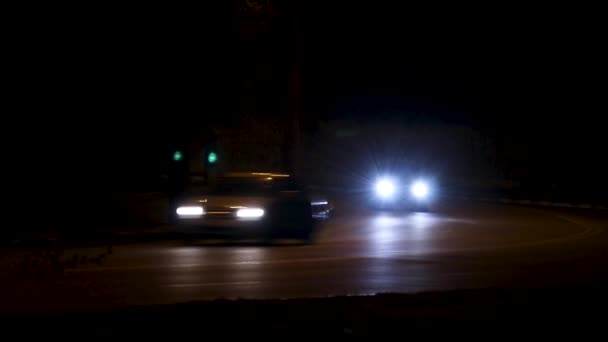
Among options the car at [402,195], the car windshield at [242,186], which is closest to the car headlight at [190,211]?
the car windshield at [242,186]

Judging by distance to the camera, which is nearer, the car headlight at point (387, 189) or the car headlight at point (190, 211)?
the car headlight at point (190, 211)

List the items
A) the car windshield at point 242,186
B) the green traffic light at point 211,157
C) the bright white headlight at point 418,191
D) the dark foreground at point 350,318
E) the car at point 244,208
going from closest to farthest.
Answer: the dark foreground at point 350,318 < the car at point 244,208 < the car windshield at point 242,186 < the green traffic light at point 211,157 < the bright white headlight at point 418,191

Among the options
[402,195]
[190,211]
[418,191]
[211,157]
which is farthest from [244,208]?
[418,191]

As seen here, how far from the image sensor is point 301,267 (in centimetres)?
1702

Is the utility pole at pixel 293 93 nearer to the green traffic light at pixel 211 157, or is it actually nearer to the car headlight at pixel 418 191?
the green traffic light at pixel 211 157

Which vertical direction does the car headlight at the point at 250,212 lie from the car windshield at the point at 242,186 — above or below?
below

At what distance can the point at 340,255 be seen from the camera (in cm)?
1952

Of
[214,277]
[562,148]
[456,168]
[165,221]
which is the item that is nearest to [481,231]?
[165,221]

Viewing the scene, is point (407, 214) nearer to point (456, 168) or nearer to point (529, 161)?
point (529, 161)

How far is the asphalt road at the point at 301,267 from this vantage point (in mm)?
13461

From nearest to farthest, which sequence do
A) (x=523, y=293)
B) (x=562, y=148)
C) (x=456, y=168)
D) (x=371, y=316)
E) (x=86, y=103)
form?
(x=371, y=316)
(x=523, y=293)
(x=86, y=103)
(x=562, y=148)
(x=456, y=168)

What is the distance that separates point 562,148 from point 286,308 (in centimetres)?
5672

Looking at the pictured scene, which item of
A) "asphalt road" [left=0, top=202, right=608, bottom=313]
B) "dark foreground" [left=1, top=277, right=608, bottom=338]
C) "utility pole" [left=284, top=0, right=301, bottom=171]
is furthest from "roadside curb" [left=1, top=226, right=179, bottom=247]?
"dark foreground" [left=1, top=277, right=608, bottom=338]

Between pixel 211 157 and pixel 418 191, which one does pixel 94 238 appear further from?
pixel 418 191
